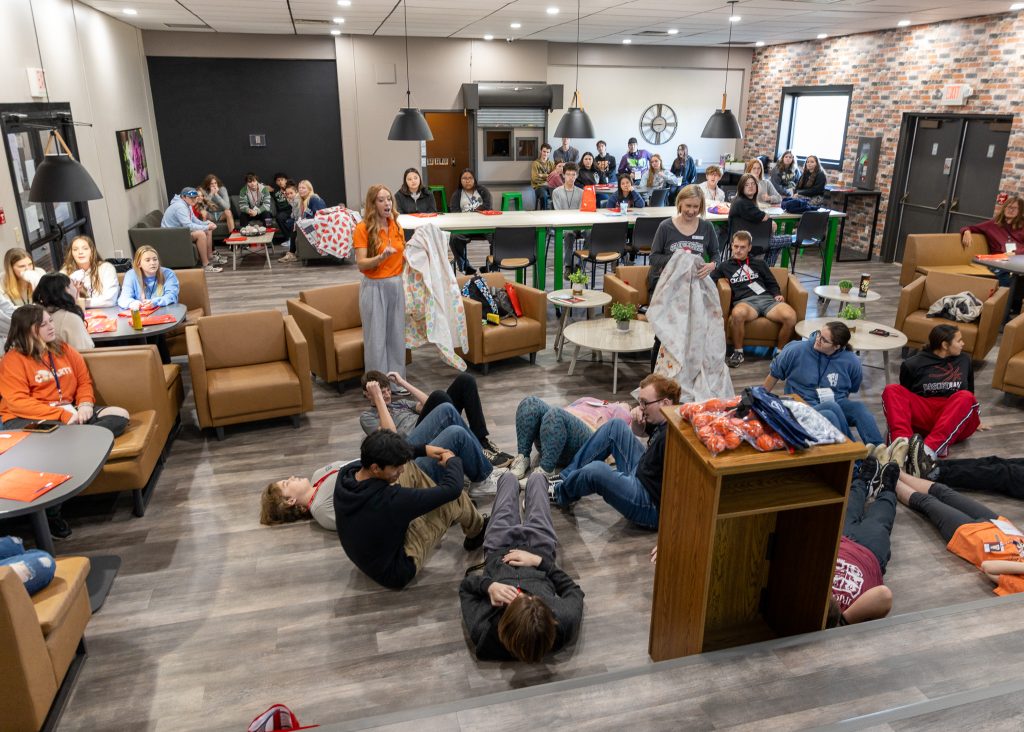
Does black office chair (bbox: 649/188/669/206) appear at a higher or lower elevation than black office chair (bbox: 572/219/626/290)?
higher

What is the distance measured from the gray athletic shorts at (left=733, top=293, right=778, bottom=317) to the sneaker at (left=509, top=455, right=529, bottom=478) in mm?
3156

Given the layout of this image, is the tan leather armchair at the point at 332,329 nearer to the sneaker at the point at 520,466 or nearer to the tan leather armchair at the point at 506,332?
the tan leather armchair at the point at 506,332

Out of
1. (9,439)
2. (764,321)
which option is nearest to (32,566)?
(9,439)

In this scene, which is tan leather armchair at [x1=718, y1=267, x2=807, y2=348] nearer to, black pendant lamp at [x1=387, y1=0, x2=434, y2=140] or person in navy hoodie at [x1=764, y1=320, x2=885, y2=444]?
person in navy hoodie at [x1=764, y1=320, x2=885, y2=444]

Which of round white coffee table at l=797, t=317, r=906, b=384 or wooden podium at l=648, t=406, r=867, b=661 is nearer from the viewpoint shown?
wooden podium at l=648, t=406, r=867, b=661

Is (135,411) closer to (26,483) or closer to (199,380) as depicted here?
(199,380)

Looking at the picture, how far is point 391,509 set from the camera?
10.6ft

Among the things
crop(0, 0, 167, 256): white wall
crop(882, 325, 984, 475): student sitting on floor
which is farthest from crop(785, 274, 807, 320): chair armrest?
crop(0, 0, 167, 256): white wall

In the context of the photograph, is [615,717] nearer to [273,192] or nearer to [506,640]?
[506,640]

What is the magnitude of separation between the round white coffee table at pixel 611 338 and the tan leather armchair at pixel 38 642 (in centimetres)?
388

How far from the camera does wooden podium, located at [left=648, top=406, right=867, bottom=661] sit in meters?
2.39

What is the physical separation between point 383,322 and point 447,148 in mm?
8289

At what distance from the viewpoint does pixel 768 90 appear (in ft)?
44.3

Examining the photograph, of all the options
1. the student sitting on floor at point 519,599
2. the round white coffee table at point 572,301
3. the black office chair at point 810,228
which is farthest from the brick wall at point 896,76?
the student sitting on floor at point 519,599
